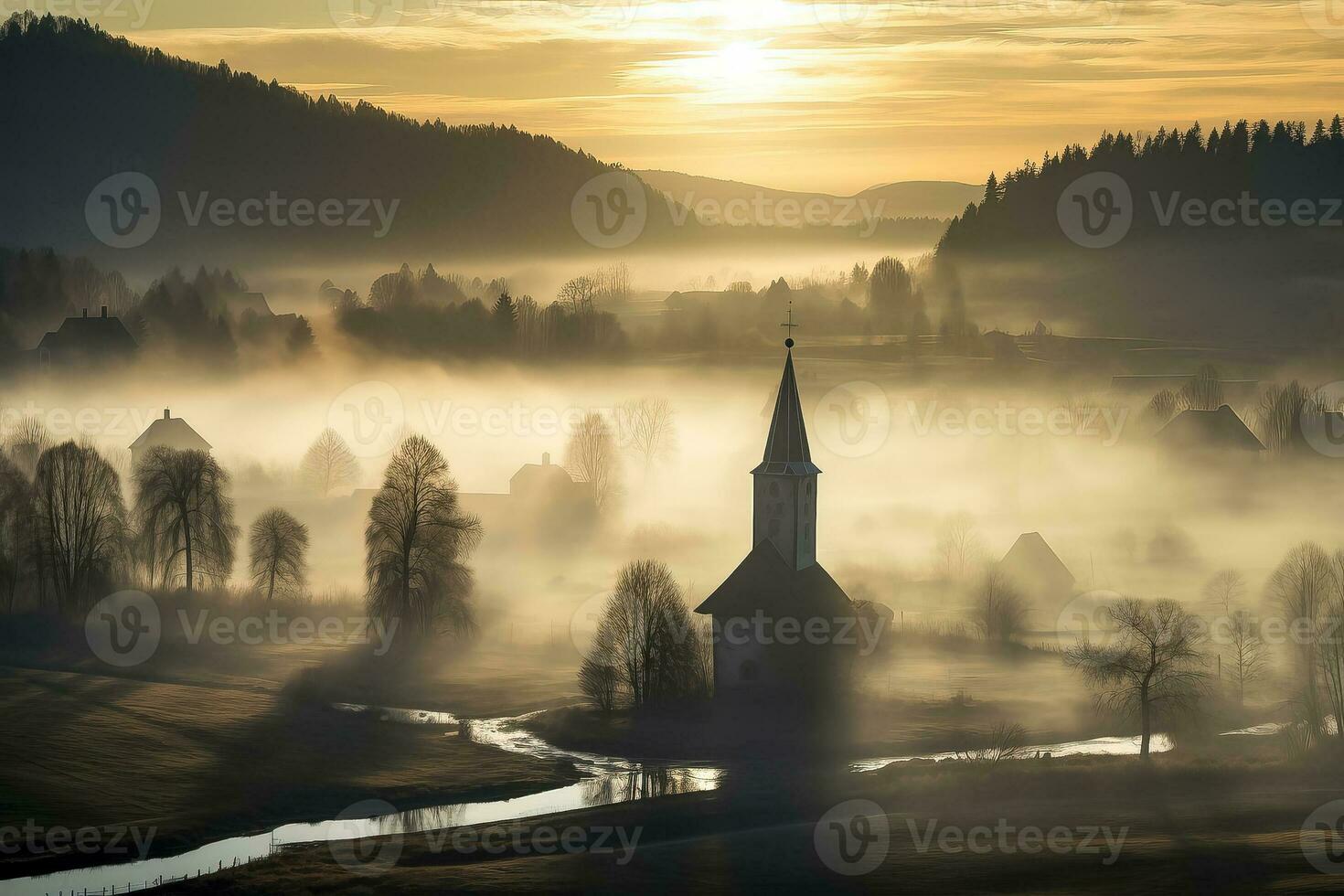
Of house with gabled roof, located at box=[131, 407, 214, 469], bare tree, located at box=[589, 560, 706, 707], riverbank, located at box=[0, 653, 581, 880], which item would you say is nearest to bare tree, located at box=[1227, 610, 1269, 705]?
bare tree, located at box=[589, 560, 706, 707]

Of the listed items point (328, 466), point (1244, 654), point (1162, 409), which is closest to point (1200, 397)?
point (1162, 409)

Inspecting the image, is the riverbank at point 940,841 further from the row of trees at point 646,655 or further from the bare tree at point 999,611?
the bare tree at point 999,611

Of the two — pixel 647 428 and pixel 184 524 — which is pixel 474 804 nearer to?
pixel 184 524

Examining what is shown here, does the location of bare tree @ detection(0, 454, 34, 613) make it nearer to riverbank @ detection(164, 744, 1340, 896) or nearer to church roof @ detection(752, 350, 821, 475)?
riverbank @ detection(164, 744, 1340, 896)

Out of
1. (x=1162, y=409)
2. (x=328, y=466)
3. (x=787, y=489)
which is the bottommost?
(x=787, y=489)

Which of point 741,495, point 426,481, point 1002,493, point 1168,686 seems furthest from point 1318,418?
point 426,481

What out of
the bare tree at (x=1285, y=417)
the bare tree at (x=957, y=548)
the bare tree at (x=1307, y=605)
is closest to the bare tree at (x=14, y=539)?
the bare tree at (x=957, y=548)
